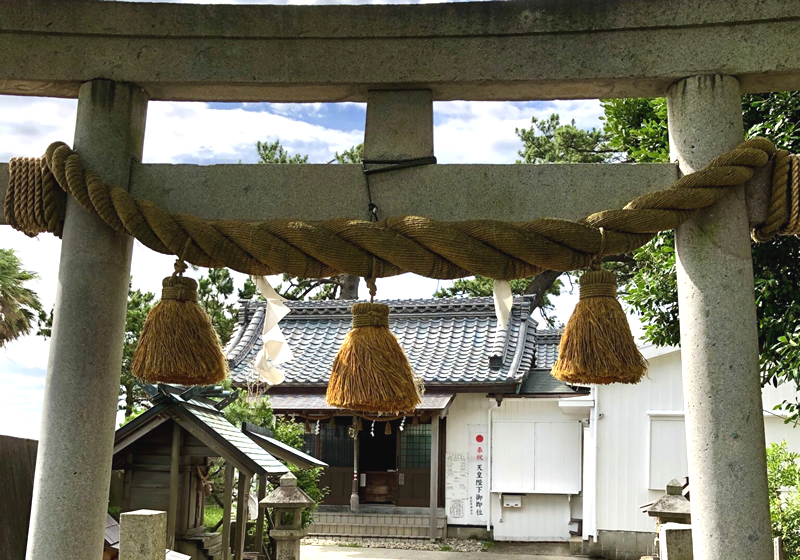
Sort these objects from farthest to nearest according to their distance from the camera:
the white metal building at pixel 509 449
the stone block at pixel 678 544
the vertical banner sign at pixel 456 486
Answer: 1. the vertical banner sign at pixel 456 486
2. the white metal building at pixel 509 449
3. the stone block at pixel 678 544

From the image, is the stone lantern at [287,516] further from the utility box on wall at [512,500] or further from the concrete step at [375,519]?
the utility box on wall at [512,500]

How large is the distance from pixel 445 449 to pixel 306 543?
2988 millimetres

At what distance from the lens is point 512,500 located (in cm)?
1512

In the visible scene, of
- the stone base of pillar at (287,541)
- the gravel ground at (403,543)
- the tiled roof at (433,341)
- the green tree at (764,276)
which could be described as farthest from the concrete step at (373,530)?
the green tree at (764,276)

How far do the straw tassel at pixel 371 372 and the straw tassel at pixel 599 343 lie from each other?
2.05 ft

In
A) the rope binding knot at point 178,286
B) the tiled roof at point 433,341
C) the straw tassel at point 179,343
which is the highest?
the tiled roof at point 433,341

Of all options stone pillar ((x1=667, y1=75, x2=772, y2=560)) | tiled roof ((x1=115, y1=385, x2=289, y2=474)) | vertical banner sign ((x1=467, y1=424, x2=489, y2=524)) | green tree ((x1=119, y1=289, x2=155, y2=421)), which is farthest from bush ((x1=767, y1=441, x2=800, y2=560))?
green tree ((x1=119, y1=289, x2=155, y2=421))

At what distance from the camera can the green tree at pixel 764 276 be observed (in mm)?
6141

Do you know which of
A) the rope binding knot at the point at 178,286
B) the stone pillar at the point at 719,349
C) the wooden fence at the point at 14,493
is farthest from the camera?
the wooden fence at the point at 14,493

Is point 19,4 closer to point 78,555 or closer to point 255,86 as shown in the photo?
point 255,86

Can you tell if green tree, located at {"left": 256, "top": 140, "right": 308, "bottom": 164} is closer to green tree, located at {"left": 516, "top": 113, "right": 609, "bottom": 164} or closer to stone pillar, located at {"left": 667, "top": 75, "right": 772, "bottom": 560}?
green tree, located at {"left": 516, "top": 113, "right": 609, "bottom": 164}

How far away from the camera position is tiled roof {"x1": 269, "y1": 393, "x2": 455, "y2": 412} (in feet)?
48.6

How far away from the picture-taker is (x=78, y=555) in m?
3.43

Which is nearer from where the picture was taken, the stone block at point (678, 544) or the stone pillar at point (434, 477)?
the stone block at point (678, 544)
